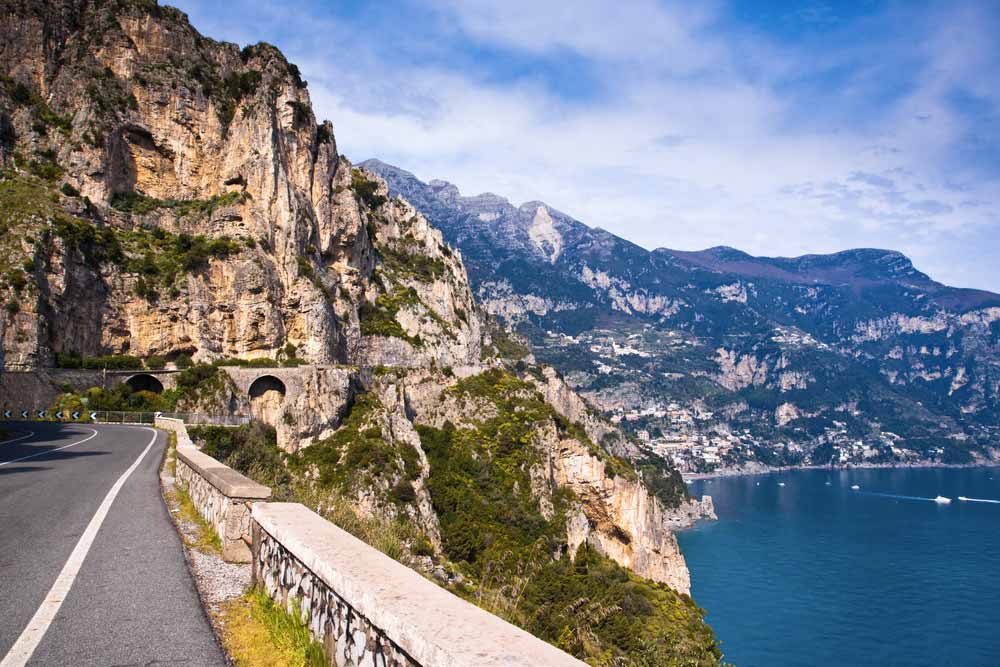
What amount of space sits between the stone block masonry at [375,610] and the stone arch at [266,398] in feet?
132

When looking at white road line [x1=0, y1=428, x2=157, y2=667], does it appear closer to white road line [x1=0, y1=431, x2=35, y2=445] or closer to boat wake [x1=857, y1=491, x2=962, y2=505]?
white road line [x1=0, y1=431, x2=35, y2=445]

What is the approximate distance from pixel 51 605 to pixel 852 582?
110m

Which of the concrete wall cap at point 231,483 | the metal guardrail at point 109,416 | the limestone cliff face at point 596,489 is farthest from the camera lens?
the limestone cliff face at point 596,489

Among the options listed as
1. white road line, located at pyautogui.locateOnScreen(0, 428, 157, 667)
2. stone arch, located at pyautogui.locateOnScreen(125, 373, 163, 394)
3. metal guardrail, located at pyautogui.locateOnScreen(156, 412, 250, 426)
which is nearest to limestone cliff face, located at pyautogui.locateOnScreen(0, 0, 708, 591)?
metal guardrail, located at pyautogui.locateOnScreen(156, 412, 250, 426)

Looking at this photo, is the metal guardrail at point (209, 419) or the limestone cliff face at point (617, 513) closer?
the metal guardrail at point (209, 419)

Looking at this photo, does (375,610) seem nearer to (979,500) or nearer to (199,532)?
(199,532)

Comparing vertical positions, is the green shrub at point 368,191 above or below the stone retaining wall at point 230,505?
above

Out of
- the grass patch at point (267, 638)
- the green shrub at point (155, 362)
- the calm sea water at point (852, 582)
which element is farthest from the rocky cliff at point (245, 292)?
the grass patch at point (267, 638)

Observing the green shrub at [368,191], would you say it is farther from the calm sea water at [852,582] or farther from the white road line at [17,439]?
the calm sea water at [852,582]

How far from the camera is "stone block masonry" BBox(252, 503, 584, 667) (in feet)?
10.6

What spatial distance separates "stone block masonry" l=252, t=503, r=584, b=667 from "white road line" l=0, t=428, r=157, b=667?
1.73 m

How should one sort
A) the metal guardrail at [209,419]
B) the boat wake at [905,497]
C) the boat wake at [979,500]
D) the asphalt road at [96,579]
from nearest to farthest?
the asphalt road at [96,579], the metal guardrail at [209,419], the boat wake at [905,497], the boat wake at [979,500]

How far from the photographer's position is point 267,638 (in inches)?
209

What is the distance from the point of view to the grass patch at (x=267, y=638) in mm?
4852
